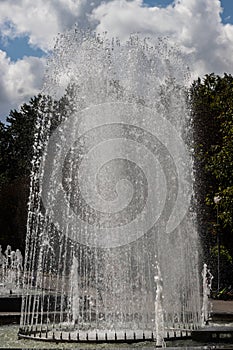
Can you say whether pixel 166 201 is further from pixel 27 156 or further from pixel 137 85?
pixel 27 156

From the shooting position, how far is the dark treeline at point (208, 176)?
18969 millimetres

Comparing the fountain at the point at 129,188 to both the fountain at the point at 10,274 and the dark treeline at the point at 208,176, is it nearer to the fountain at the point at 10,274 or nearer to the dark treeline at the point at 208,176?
the dark treeline at the point at 208,176

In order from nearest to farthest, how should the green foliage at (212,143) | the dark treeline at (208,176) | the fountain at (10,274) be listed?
the dark treeline at (208,176), the green foliage at (212,143), the fountain at (10,274)

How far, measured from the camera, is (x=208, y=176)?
77.9ft

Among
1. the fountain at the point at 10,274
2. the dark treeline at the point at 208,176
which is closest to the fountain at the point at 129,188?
the dark treeline at the point at 208,176

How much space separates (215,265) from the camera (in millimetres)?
23750

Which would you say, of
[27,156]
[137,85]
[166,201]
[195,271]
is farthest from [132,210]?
[27,156]

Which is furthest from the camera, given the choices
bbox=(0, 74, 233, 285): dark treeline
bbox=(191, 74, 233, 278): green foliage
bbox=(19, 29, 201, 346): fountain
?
bbox=(191, 74, 233, 278): green foliage

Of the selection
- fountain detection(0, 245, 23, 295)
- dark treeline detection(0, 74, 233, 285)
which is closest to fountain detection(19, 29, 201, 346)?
dark treeline detection(0, 74, 233, 285)

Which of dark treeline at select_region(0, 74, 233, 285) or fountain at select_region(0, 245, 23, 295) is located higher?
dark treeline at select_region(0, 74, 233, 285)

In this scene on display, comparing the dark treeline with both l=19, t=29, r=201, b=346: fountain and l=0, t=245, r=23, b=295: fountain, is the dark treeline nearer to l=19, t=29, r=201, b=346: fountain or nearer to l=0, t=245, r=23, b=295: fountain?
l=19, t=29, r=201, b=346: fountain

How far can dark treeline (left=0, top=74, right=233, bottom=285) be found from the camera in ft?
62.2

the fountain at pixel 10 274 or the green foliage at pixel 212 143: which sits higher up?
the green foliage at pixel 212 143

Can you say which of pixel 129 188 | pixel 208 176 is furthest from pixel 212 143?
pixel 129 188
